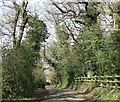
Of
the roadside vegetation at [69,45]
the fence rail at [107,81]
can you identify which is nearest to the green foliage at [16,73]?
the roadside vegetation at [69,45]

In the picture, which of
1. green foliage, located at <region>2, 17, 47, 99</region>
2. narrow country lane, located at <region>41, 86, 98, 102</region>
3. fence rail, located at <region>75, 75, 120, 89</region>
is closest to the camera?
green foliage, located at <region>2, 17, 47, 99</region>

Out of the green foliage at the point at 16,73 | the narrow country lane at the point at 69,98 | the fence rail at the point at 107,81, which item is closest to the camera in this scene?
the green foliage at the point at 16,73

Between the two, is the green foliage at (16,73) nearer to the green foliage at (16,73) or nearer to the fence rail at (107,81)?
the green foliage at (16,73)

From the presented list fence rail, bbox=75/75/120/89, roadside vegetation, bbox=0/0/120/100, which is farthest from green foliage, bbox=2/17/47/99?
fence rail, bbox=75/75/120/89

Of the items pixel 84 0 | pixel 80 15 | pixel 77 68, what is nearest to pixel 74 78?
→ pixel 77 68

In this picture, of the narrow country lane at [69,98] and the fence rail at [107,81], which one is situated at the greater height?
the fence rail at [107,81]

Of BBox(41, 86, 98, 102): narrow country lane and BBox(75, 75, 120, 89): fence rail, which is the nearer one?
BBox(41, 86, 98, 102): narrow country lane

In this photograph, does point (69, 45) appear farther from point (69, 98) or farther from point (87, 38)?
point (69, 98)

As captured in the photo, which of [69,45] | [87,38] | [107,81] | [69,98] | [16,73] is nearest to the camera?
[16,73]

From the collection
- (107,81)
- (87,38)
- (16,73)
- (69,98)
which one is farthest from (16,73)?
(87,38)

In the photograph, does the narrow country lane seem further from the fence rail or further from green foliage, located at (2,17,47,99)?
green foliage, located at (2,17,47,99)

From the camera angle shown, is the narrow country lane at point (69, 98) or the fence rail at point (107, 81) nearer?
the narrow country lane at point (69, 98)

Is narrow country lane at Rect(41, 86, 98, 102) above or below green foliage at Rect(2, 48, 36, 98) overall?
below

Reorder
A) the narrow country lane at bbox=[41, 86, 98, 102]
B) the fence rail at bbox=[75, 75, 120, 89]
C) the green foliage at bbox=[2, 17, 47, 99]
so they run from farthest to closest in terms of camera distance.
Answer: the fence rail at bbox=[75, 75, 120, 89], the narrow country lane at bbox=[41, 86, 98, 102], the green foliage at bbox=[2, 17, 47, 99]
